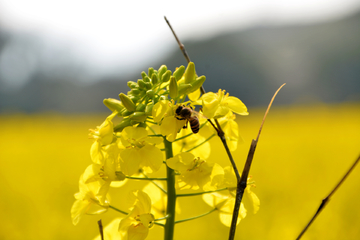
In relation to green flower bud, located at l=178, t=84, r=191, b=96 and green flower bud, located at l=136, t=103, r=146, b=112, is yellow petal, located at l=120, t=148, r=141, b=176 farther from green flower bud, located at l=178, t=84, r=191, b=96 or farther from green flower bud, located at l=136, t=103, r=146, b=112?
green flower bud, located at l=178, t=84, r=191, b=96

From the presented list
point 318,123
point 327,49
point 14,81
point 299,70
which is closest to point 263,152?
point 318,123

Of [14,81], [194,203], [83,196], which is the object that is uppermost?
[14,81]

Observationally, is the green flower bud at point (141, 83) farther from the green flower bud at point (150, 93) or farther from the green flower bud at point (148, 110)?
the green flower bud at point (148, 110)

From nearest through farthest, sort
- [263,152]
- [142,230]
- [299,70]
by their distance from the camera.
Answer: [142,230]
[263,152]
[299,70]

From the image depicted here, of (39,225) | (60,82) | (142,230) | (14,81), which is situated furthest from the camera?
(60,82)

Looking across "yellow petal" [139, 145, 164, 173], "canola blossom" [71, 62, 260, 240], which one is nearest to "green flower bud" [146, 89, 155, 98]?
"canola blossom" [71, 62, 260, 240]

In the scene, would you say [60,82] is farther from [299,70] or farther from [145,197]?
[145,197]

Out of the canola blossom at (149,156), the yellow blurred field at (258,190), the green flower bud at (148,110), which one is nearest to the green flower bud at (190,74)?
the canola blossom at (149,156)
